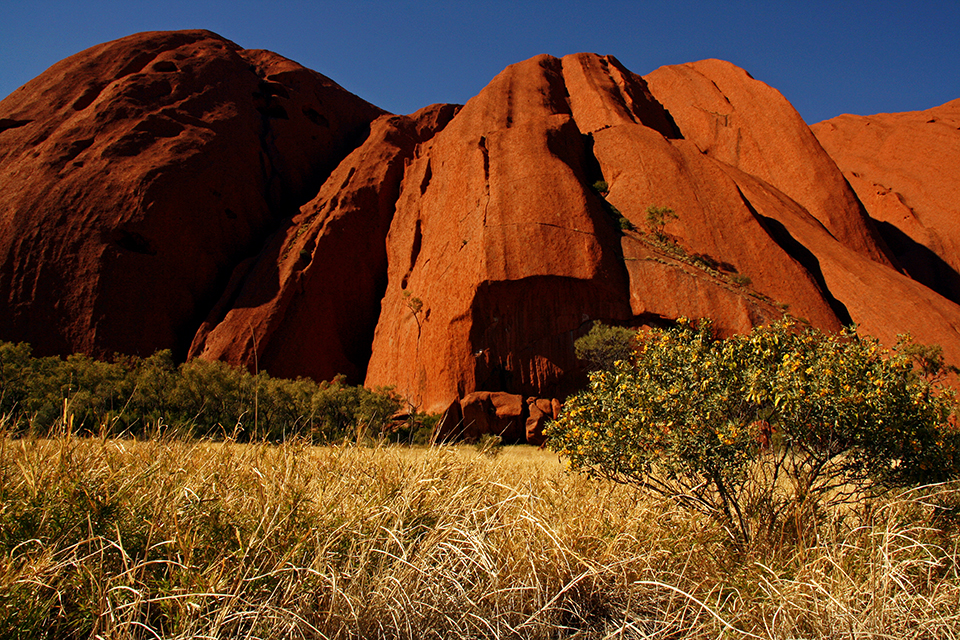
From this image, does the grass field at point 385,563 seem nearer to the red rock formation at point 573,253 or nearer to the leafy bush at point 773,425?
the leafy bush at point 773,425

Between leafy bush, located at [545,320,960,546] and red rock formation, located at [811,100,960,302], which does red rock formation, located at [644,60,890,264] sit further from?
leafy bush, located at [545,320,960,546]

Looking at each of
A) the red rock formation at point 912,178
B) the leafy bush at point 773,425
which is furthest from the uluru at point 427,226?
the leafy bush at point 773,425

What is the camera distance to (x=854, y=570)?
3891mm

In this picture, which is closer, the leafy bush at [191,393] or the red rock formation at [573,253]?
the leafy bush at [191,393]

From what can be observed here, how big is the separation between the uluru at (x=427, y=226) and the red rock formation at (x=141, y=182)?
0.15m

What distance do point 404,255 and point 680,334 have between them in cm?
2822

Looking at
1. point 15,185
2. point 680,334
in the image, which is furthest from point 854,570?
point 15,185

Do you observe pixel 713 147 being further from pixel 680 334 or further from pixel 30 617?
pixel 30 617

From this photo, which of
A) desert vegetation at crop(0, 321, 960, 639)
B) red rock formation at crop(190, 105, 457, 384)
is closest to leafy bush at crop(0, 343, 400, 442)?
red rock formation at crop(190, 105, 457, 384)

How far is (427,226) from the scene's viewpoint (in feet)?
106

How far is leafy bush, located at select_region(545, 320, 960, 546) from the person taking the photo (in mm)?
4723

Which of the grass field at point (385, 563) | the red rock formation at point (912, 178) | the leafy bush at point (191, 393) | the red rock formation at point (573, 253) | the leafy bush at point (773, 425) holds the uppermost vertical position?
the red rock formation at point (912, 178)

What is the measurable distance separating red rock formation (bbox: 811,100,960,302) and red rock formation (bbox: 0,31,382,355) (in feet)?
151

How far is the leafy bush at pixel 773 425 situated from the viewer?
4723 millimetres
